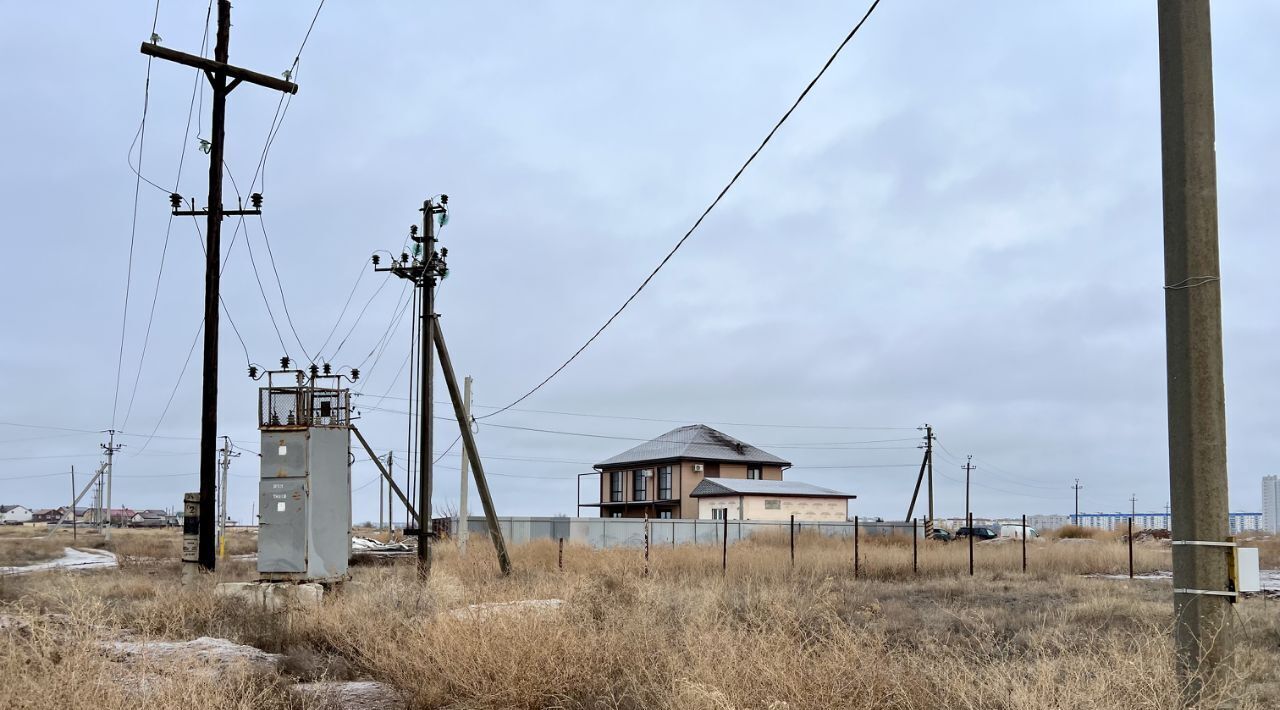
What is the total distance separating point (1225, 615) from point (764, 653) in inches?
121

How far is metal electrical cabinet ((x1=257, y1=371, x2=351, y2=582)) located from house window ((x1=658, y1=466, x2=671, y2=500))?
1627 inches

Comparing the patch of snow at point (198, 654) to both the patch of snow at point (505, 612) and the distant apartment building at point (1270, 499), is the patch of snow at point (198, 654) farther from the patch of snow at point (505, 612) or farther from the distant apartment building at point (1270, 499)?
the distant apartment building at point (1270, 499)

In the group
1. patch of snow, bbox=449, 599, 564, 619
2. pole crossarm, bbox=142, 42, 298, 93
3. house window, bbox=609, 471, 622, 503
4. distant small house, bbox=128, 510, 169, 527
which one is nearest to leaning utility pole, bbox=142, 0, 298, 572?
pole crossarm, bbox=142, 42, 298, 93

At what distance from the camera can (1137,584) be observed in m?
23.1

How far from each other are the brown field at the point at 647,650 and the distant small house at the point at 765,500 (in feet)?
115

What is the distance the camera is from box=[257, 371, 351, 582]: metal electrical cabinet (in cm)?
1916

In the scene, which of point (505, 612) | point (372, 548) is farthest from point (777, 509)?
point (505, 612)

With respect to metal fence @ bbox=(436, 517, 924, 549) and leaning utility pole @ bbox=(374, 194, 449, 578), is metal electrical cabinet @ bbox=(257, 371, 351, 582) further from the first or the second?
metal fence @ bbox=(436, 517, 924, 549)

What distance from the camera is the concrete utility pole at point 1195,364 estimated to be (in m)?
5.12

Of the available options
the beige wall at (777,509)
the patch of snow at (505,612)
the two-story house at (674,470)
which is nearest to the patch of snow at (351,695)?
the patch of snow at (505,612)

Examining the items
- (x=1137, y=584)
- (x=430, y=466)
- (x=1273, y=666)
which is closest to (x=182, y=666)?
(x=1273, y=666)

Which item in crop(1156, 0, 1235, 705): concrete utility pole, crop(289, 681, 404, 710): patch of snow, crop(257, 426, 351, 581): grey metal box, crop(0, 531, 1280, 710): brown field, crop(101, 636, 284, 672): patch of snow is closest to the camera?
crop(1156, 0, 1235, 705): concrete utility pole

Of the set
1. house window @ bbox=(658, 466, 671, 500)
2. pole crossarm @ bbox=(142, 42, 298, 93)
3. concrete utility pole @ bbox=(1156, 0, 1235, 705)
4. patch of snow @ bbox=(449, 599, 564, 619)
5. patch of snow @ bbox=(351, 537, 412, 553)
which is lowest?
patch of snow @ bbox=(351, 537, 412, 553)

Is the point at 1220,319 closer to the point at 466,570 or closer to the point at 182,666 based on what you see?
the point at 182,666
